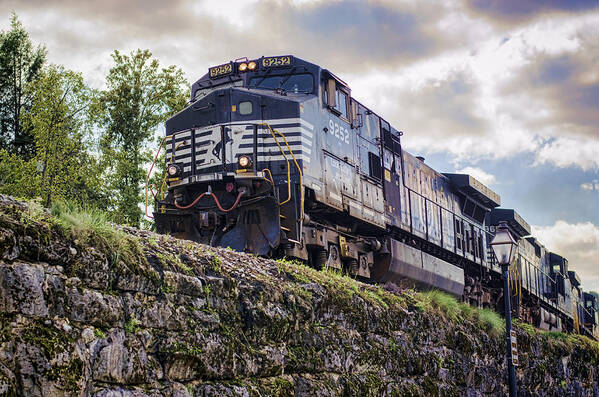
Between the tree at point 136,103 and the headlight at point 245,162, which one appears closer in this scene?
the headlight at point 245,162

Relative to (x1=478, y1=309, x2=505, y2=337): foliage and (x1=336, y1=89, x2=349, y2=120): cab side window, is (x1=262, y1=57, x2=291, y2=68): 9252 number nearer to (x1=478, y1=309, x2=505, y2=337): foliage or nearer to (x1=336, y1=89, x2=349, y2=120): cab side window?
(x1=336, y1=89, x2=349, y2=120): cab side window

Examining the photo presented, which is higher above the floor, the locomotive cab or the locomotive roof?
the locomotive roof

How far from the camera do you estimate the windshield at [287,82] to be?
1294 cm

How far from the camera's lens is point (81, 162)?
70.0ft

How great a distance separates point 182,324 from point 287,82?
7.97 m

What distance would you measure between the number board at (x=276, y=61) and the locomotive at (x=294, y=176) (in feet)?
0.07

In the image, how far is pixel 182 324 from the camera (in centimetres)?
595

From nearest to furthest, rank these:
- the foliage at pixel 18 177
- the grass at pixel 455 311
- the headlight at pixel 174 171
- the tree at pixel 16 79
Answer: the grass at pixel 455 311, the headlight at pixel 174 171, the foliage at pixel 18 177, the tree at pixel 16 79

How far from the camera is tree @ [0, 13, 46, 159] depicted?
24984 millimetres

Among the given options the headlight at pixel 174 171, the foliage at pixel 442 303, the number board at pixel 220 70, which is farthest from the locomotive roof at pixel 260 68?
the foliage at pixel 442 303

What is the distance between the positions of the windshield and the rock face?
4420 mm

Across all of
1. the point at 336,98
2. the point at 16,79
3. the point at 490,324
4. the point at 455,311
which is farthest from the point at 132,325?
the point at 16,79

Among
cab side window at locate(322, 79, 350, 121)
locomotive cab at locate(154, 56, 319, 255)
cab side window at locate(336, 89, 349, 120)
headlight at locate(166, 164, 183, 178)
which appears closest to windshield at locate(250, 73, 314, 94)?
locomotive cab at locate(154, 56, 319, 255)

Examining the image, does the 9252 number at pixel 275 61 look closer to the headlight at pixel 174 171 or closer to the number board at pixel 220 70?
the number board at pixel 220 70
